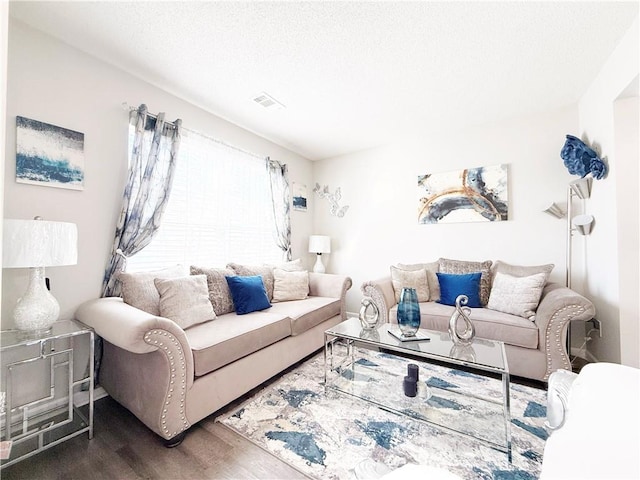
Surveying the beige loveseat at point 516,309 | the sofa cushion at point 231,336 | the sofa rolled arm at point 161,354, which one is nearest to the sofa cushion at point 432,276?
the beige loveseat at point 516,309

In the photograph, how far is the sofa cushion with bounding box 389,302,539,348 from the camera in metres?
2.21

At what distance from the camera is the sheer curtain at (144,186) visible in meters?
2.16

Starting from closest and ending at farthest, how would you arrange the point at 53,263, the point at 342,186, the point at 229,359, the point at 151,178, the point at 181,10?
the point at 53,263 → the point at 181,10 → the point at 229,359 → the point at 151,178 → the point at 342,186

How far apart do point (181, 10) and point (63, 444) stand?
2.67 meters

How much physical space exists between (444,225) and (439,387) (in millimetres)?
1983

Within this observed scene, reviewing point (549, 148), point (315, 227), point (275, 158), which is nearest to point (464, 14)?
point (549, 148)

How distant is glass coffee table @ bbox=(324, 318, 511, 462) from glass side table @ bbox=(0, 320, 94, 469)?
5.24ft

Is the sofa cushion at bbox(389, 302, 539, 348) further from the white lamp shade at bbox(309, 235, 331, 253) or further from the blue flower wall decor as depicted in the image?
the white lamp shade at bbox(309, 235, 331, 253)

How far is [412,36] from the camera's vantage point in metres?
1.89

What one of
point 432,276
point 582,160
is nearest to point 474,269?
point 432,276

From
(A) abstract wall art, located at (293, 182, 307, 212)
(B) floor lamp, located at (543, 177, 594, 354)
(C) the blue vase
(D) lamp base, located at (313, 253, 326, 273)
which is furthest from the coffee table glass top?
(A) abstract wall art, located at (293, 182, 307, 212)

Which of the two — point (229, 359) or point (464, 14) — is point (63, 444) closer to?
point (229, 359)

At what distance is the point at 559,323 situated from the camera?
212cm

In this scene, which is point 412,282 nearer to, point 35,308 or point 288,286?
point 288,286
